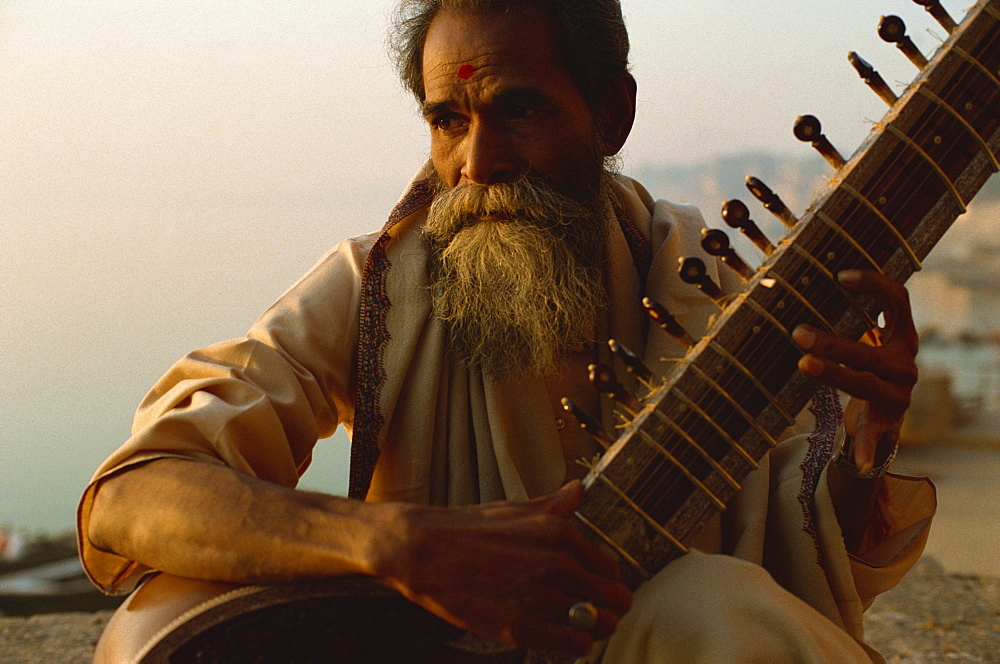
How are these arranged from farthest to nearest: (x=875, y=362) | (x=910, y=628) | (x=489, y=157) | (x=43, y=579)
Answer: (x=43, y=579)
(x=910, y=628)
(x=489, y=157)
(x=875, y=362)

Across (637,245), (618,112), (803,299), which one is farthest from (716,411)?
(618,112)

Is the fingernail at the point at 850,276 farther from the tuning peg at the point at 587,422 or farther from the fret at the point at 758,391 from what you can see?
the tuning peg at the point at 587,422

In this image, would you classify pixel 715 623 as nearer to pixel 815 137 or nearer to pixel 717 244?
pixel 717 244

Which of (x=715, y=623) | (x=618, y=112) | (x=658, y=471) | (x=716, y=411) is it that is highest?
(x=618, y=112)

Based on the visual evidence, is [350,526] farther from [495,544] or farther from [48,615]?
[48,615]

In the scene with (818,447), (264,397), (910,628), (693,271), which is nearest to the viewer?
(693,271)

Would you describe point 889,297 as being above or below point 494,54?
below

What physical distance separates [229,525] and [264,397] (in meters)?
0.41

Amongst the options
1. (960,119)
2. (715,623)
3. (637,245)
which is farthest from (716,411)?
(637,245)

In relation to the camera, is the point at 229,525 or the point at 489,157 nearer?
the point at 229,525

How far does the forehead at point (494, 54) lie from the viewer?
88.4 inches

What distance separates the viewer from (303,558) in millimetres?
1499

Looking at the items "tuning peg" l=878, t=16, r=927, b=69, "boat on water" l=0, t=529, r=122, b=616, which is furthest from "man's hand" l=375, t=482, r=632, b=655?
"boat on water" l=0, t=529, r=122, b=616

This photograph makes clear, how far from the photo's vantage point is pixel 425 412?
2.17 metres
